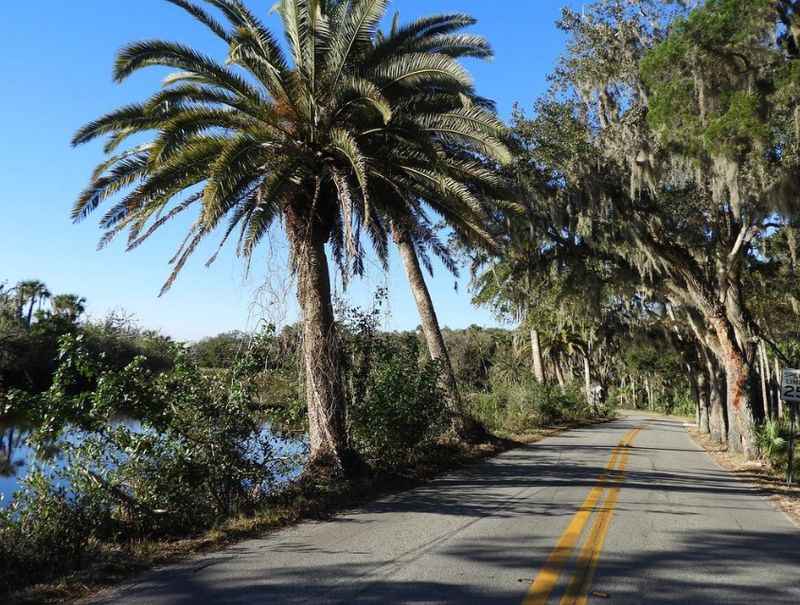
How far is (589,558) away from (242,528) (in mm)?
3882

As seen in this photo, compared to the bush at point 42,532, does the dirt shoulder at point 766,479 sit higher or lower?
lower

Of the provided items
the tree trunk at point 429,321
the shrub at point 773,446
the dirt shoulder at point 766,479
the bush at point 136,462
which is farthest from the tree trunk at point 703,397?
the bush at point 136,462

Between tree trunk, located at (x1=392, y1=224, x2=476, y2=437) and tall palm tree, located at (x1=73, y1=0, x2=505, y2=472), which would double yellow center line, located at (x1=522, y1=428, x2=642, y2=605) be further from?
tree trunk, located at (x1=392, y1=224, x2=476, y2=437)

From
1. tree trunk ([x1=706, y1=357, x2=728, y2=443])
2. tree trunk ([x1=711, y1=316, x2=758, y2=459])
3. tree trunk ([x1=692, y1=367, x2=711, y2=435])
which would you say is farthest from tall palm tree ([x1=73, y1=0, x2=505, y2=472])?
tree trunk ([x1=692, y1=367, x2=711, y2=435])

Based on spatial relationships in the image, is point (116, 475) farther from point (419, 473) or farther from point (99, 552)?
point (419, 473)

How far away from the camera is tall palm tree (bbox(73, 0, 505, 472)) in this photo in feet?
32.7

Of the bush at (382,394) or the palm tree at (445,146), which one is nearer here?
the palm tree at (445,146)

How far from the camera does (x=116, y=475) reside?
793 cm

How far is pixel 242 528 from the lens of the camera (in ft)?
25.5

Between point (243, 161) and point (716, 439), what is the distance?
25.7 meters

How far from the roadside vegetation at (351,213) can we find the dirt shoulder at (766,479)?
0.84 m

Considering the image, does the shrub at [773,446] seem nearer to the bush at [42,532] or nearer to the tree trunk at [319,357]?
the tree trunk at [319,357]

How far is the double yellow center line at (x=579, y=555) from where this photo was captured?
5445 millimetres

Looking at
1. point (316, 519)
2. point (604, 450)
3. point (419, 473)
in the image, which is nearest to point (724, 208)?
point (604, 450)
